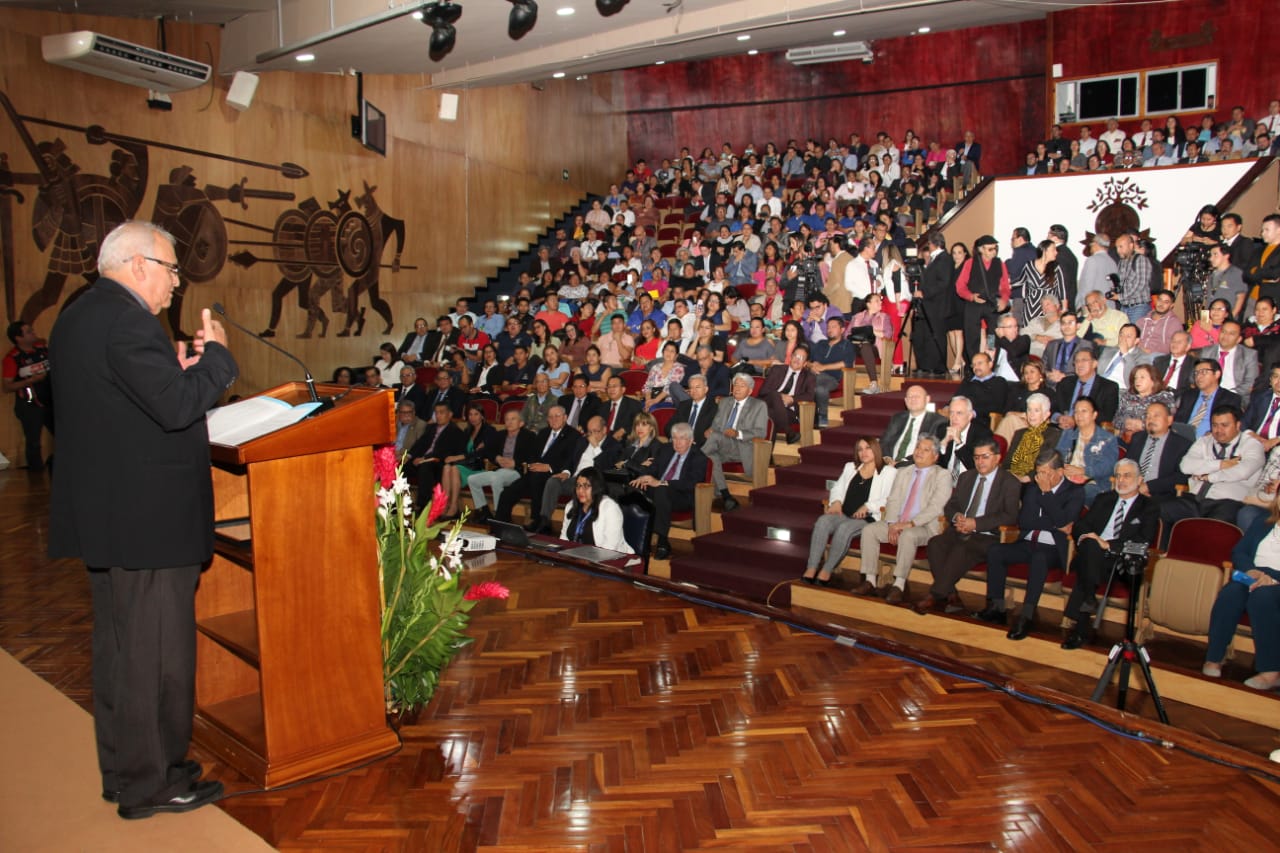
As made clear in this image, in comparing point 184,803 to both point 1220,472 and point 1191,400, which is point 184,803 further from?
point 1191,400

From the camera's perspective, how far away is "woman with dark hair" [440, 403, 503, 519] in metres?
7.63

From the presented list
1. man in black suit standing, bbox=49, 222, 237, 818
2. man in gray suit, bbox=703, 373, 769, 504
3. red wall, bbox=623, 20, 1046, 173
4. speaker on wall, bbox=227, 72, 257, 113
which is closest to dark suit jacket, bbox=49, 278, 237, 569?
man in black suit standing, bbox=49, 222, 237, 818

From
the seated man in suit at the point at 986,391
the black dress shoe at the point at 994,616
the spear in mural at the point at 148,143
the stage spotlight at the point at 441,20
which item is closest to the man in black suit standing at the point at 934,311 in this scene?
the seated man in suit at the point at 986,391

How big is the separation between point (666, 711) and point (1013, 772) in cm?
95

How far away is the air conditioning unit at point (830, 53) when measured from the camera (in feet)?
48.0

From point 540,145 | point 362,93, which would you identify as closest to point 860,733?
point 362,93

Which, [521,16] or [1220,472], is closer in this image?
[1220,472]

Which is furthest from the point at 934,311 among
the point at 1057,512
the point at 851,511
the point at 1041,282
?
the point at 1057,512

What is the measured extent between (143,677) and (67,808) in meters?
0.43

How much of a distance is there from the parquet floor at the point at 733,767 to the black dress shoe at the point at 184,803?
0.06 m

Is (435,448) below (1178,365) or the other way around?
below

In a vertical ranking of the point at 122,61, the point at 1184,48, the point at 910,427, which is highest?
the point at 1184,48

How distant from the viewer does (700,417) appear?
270 inches

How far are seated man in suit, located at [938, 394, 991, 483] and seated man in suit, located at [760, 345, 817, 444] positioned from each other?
1445mm
